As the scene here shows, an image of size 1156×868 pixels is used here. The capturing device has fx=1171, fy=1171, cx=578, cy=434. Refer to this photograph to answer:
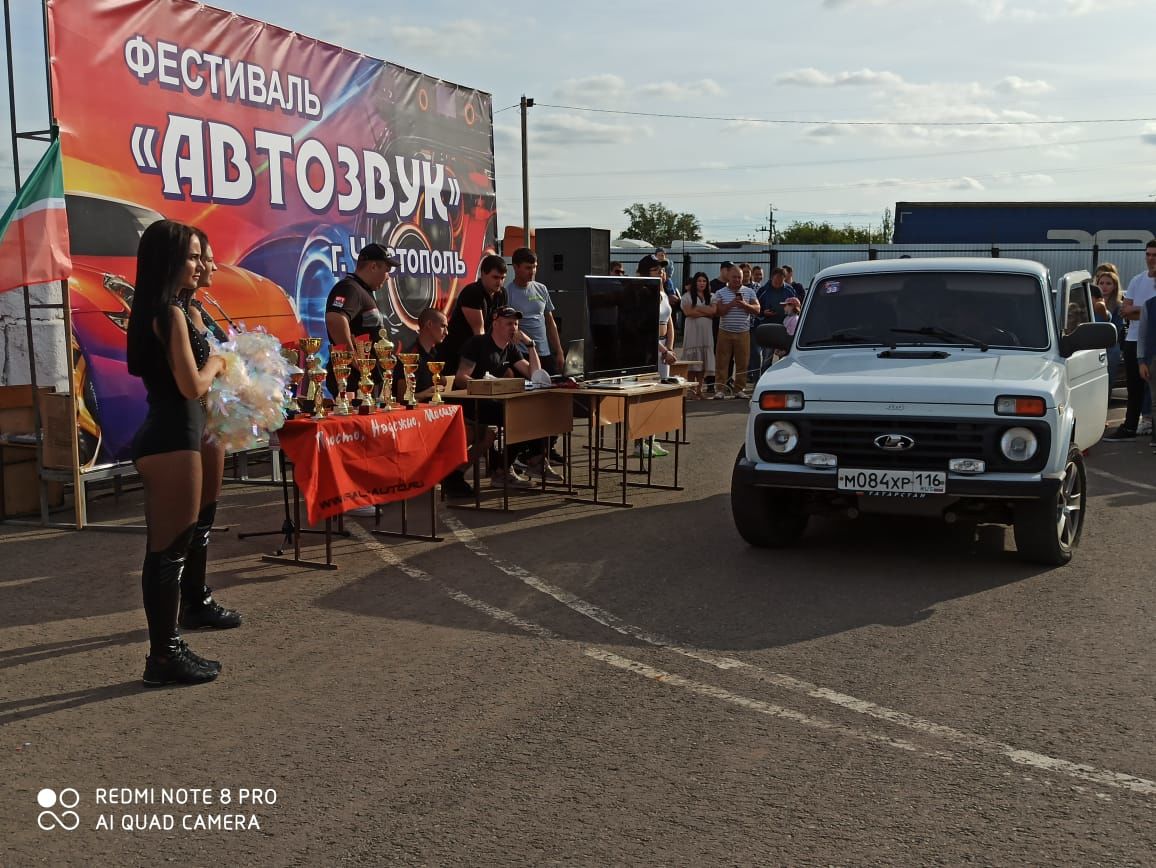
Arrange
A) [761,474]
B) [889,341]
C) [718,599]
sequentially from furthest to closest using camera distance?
[889,341], [761,474], [718,599]

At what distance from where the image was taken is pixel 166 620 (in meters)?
5.27

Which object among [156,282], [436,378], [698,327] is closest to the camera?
[156,282]

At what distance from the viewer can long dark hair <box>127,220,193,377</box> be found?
16.8 ft

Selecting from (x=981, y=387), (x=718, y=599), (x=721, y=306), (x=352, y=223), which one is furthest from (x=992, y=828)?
(x=721, y=306)

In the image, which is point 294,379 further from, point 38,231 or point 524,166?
point 524,166

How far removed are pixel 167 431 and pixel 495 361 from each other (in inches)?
203

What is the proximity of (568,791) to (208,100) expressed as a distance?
7.86 metres

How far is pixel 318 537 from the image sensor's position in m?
8.75

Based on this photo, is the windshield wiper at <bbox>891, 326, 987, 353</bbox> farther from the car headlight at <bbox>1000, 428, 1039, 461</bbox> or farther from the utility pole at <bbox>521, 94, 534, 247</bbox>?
the utility pole at <bbox>521, 94, 534, 247</bbox>

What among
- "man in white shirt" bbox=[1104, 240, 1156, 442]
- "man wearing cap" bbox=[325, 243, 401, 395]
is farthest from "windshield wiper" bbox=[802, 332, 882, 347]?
"man in white shirt" bbox=[1104, 240, 1156, 442]

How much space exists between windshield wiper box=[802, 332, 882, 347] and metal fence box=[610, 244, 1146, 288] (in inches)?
906

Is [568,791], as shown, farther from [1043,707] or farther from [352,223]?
[352,223]

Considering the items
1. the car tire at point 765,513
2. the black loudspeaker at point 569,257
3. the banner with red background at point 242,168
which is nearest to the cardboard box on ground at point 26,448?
the banner with red background at point 242,168

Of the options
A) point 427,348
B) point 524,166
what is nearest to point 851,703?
point 427,348
